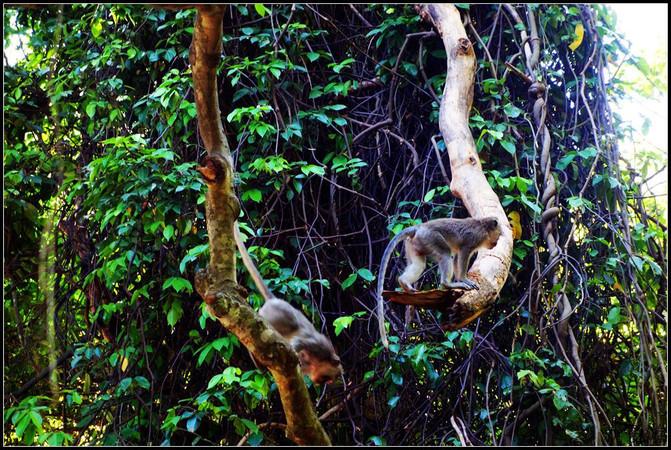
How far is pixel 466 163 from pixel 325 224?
143cm

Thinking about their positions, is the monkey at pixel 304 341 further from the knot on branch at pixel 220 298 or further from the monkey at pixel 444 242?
the knot on branch at pixel 220 298

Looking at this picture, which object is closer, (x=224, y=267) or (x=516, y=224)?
(x=224, y=267)

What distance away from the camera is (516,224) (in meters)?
4.45

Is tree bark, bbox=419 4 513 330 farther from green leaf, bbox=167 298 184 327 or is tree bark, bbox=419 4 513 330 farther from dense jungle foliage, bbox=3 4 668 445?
green leaf, bbox=167 298 184 327

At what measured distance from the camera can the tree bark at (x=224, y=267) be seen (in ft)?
7.37

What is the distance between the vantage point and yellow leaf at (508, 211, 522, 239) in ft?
14.5

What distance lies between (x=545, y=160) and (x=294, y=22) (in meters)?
2.22

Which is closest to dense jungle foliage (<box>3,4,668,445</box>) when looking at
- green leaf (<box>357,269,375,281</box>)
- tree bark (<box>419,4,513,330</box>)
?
green leaf (<box>357,269,375,281</box>)

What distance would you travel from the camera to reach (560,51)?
5145mm

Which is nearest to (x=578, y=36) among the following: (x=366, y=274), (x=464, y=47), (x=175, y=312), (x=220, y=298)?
(x=464, y=47)

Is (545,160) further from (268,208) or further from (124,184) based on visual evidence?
(124,184)

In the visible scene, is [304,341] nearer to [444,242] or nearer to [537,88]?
[444,242]

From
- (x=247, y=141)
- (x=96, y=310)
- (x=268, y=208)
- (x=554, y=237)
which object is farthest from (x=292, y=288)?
(x=554, y=237)

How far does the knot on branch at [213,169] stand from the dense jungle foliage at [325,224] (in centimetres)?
176
